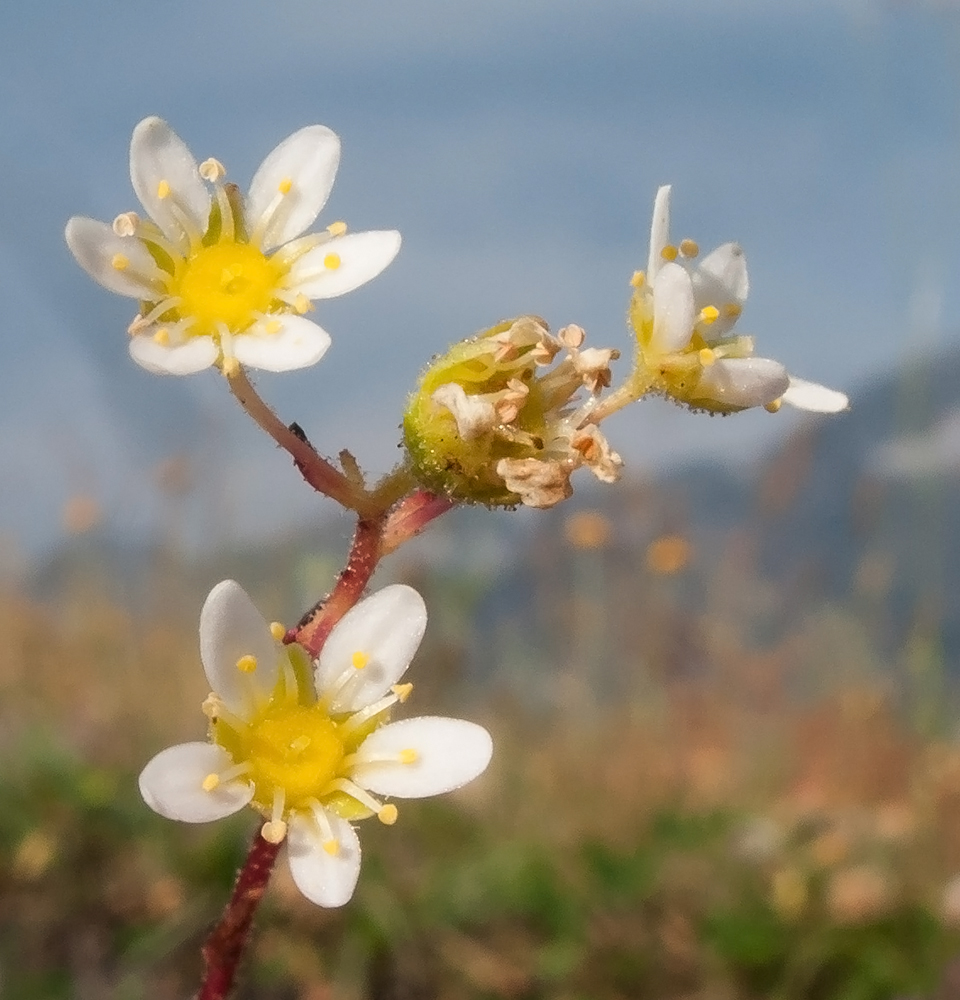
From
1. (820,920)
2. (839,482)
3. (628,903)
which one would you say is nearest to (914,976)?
(820,920)

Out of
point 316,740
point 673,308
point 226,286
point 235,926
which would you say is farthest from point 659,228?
point 235,926

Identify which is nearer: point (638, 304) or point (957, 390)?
point (638, 304)

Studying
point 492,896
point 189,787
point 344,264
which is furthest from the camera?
point 492,896

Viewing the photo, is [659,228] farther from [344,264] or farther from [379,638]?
[379,638]

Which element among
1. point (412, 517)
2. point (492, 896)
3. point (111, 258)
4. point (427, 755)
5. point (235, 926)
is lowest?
point (235, 926)

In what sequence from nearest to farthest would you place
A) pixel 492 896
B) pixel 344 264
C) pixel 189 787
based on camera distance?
1. pixel 189 787
2. pixel 344 264
3. pixel 492 896

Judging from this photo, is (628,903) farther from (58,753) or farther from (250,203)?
(250,203)

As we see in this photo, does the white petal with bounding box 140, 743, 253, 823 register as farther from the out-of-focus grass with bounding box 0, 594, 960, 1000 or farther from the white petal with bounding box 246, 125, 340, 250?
the out-of-focus grass with bounding box 0, 594, 960, 1000
